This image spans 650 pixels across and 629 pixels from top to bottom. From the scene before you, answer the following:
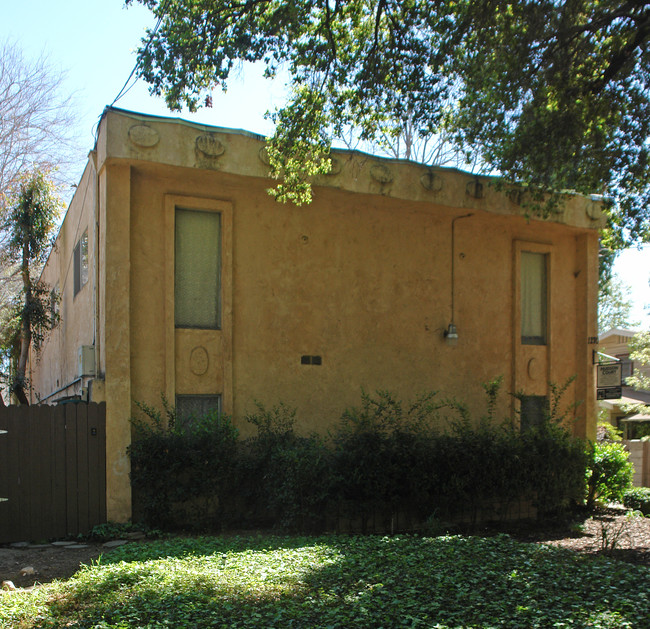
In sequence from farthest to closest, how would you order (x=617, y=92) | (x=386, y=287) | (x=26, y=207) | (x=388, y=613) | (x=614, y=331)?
(x=614, y=331) < (x=26, y=207) < (x=386, y=287) < (x=617, y=92) < (x=388, y=613)

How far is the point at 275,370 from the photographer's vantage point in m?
11.4

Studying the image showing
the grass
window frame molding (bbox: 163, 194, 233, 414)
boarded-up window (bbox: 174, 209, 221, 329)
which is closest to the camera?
the grass

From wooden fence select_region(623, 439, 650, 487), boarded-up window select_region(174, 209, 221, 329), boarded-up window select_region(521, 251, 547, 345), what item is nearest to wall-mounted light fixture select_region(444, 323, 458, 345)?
boarded-up window select_region(521, 251, 547, 345)

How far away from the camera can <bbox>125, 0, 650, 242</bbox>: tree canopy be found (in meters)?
9.57

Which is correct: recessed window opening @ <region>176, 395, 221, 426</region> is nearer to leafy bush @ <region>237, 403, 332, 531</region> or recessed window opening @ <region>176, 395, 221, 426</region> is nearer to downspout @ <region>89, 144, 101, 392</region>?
leafy bush @ <region>237, 403, 332, 531</region>

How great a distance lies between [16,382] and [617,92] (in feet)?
50.9

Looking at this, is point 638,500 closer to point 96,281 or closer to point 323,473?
point 323,473

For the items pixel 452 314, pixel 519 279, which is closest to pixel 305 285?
pixel 452 314

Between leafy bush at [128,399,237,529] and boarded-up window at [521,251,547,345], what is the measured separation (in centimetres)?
740

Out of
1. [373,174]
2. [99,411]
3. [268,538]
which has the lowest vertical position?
[268,538]

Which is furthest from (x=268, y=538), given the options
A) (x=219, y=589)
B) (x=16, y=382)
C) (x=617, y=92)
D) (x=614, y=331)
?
(x=614, y=331)

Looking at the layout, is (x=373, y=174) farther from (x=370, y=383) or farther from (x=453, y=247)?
(x=370, y=383)

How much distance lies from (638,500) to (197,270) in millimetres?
9898

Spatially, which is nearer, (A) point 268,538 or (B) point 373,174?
(A) point 268,538
